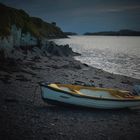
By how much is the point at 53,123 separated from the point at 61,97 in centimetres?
236

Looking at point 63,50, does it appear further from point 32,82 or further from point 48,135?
point 48,135

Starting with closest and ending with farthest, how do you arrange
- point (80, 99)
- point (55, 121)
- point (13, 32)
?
1. point (55, 121)
2. point (80, 99)
3. point (13, 32)

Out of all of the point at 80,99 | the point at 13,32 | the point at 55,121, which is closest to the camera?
the point at 55,121

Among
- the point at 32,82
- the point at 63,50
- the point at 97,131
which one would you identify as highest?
the point at 63,50

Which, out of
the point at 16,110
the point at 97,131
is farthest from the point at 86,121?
the point at 16,110

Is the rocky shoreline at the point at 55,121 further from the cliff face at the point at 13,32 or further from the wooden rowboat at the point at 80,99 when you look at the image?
the cliff face at the point at 13,32

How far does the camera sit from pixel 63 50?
5478cm

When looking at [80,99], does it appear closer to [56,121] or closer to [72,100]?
[72,100]

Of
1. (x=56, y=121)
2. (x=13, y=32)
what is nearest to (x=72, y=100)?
(x=56, y=121)

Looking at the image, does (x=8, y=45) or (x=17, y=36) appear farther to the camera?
(x=17, y=36)

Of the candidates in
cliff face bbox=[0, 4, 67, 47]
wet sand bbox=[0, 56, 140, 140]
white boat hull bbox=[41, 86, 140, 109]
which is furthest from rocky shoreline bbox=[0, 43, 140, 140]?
cliff face bbox=[0, 4, 67, 47]

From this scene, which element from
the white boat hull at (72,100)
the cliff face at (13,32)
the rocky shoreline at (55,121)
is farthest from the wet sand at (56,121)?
the cliff face at (13,32)

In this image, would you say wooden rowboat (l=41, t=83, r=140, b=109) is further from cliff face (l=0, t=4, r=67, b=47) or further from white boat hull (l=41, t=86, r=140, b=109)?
cliff face (l=0, t=4, r=67, b=47)

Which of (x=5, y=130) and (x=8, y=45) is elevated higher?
(x=8, y=45)
